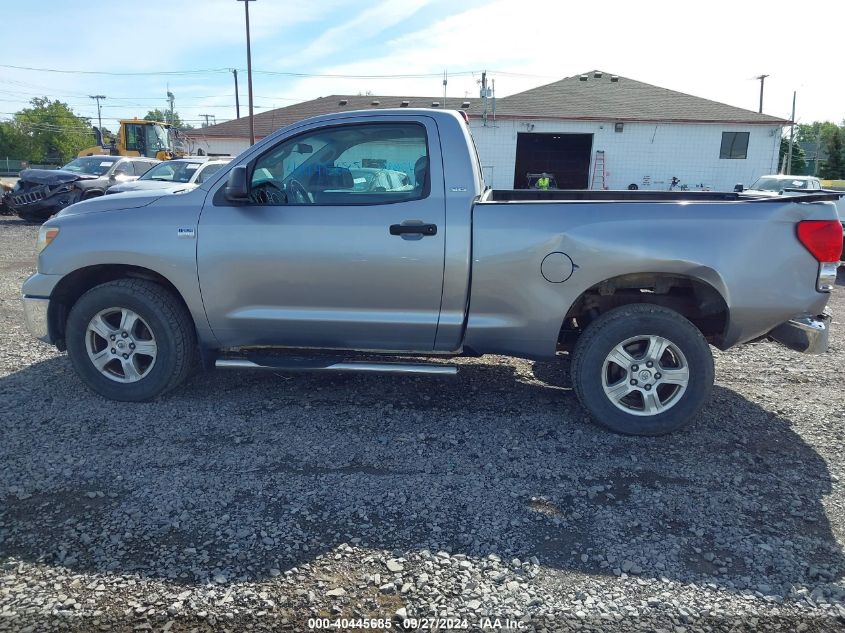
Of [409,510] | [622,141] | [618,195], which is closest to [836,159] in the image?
[622,141]

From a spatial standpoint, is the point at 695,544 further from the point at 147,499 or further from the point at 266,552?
the point at 147,499

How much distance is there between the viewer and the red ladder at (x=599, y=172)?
85.5ft

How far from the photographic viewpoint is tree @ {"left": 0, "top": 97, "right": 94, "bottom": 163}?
7719 centimetres

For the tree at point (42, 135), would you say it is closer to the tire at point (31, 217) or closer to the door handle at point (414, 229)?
the tire at point (31, 217)

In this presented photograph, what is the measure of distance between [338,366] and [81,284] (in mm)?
2081

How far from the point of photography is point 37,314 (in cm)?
442

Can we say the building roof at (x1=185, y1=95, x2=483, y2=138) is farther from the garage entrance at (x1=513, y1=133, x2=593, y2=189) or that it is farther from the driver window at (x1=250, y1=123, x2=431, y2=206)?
the driver window at (x1=250, y1=123, x2=431, y2=206)

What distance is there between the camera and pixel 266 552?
2.75 meters

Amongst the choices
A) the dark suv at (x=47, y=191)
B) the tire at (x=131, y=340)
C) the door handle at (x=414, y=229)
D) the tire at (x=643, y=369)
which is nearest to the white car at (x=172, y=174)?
the dark suv at (x=47, y=191)

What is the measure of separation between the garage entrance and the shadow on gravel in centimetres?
2328

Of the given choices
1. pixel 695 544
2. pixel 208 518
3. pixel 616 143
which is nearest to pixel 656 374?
pixel 695 544

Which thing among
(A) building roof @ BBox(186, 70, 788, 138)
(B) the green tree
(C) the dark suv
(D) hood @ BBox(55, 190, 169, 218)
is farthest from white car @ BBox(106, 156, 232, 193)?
(B) the green tree

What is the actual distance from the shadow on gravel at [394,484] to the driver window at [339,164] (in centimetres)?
150

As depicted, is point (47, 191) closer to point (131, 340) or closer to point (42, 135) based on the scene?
point (131, 340)
